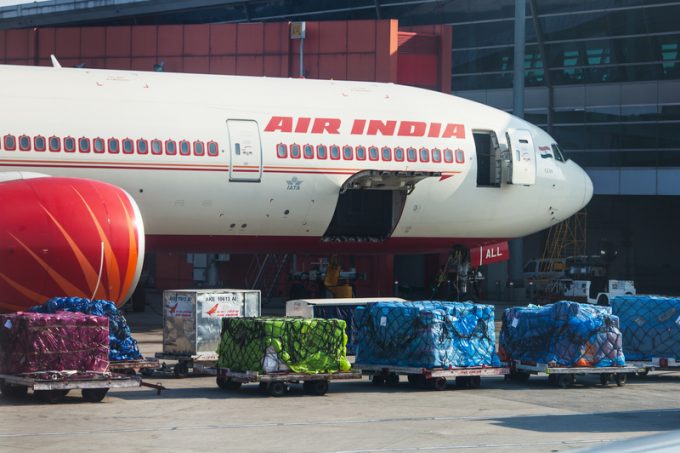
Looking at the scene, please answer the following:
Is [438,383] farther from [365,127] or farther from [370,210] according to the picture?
[370,210]

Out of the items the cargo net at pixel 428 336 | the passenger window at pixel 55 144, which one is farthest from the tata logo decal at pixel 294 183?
the cargo net at pixel 428 336

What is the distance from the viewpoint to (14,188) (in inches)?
835

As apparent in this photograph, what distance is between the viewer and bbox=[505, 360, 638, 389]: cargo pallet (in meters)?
19.0

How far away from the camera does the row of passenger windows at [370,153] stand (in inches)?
1073

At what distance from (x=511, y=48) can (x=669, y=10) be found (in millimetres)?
7017

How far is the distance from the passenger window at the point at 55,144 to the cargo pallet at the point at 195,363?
7042mm

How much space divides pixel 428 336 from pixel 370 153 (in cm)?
1024

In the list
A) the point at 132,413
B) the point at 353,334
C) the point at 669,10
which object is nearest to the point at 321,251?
the point at 353,334

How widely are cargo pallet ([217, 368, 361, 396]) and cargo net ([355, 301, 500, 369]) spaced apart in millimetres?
1347

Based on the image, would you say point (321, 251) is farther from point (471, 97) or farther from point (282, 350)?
point (471, 97)

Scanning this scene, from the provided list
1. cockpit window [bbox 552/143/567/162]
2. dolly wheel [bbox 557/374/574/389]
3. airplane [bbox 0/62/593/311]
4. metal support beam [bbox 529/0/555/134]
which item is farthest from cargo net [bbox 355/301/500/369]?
metal support beam [bbox 529/0/555/134]

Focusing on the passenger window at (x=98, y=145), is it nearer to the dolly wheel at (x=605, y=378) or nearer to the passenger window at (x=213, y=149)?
the passenger window at (x=213, y=149)

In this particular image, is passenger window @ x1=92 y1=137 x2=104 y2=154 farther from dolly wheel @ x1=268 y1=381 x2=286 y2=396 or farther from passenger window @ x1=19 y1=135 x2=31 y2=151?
dolly wheel @ x1=268 y1=381 x2=286 y2=396

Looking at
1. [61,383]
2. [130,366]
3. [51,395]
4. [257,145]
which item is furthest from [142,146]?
[61,383]
